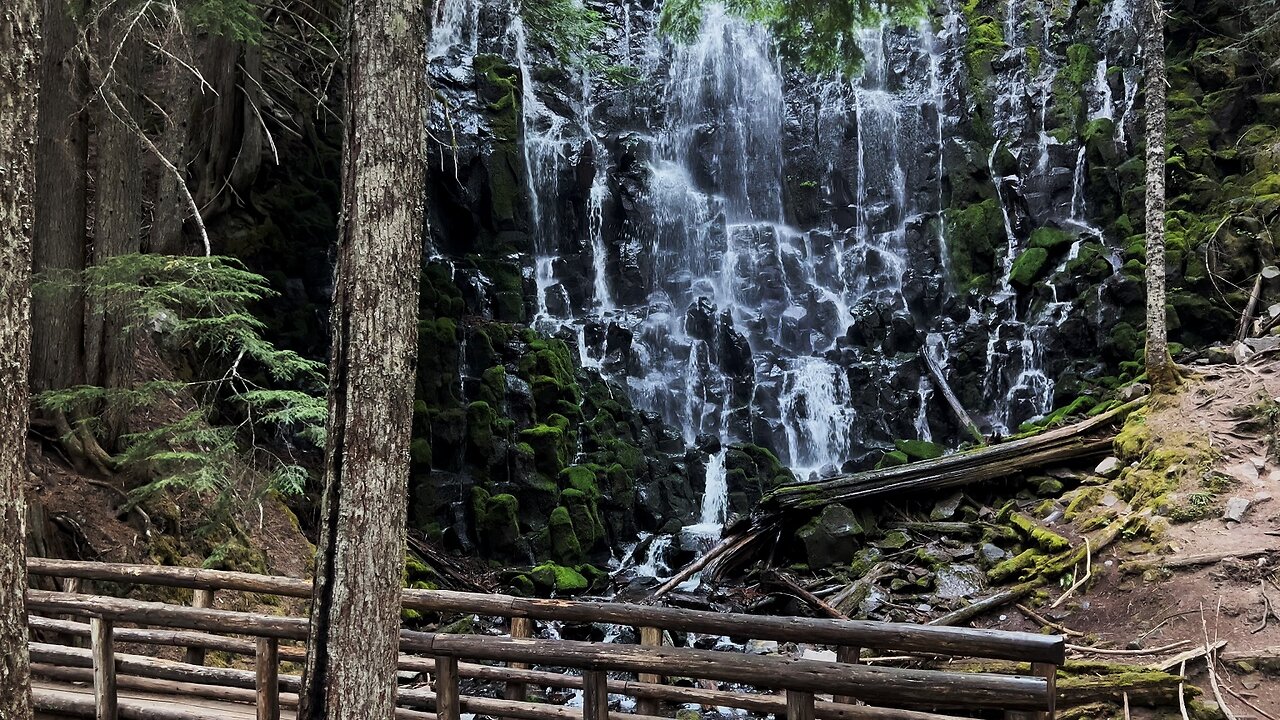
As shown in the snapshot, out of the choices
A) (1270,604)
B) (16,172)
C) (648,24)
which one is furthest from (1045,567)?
(648,24)

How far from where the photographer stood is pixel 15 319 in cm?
324

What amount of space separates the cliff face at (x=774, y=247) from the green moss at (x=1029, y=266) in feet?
0.18

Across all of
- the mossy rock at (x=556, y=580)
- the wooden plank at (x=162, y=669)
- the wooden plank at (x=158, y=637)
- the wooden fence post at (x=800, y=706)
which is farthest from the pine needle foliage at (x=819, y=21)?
the mossy rock at (x=556, y=580)

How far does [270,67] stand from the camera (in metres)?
13.2

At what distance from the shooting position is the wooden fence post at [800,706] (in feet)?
14.7

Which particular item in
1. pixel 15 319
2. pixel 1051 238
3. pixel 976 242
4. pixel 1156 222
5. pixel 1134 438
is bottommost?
pixel 1134 438

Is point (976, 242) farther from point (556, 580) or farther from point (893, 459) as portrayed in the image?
point (556, 580)

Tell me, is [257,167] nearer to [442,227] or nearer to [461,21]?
[442,227]

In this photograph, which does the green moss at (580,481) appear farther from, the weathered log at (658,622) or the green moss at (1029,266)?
the green moss at (1029,266)

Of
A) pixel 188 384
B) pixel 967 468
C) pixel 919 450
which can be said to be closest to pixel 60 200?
pixel 188 384

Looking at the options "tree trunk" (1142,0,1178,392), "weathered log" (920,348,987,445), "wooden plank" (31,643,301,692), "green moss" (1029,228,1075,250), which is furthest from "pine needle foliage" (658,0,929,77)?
"green moss" (1029,228,1075,250)

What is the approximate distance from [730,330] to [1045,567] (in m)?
12.5

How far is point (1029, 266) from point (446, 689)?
18.8 meters

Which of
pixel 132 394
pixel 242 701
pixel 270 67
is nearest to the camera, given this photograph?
pixel 242 701
